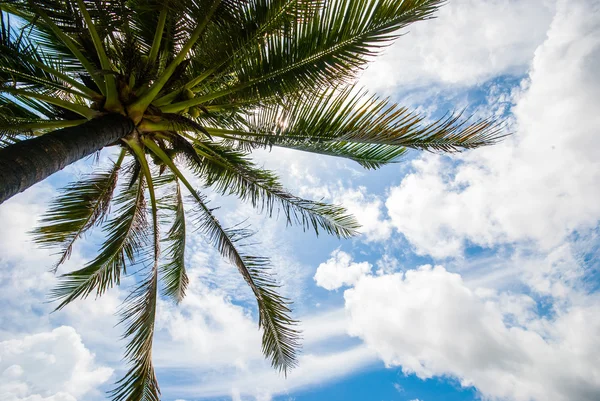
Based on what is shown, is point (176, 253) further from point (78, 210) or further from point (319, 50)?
point (319, 50)

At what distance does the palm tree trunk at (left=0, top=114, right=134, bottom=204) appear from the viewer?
2746 mm

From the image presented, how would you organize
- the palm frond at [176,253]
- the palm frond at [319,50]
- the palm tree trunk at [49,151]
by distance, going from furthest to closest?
the palm frond at [176,253], the palm frond at [319,50], the palm tree trunk at [49,151]

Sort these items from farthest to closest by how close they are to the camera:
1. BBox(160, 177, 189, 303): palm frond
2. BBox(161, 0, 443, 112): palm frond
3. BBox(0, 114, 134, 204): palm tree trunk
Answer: BBox(160, 177, 189, 303): palm frond, BBox(161, 0, 443, 112): palm frond, BBox(0, 114, 134, 204): palm tree trunk

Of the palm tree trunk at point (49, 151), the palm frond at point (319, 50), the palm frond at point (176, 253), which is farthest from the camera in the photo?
the palm frond at point (176, 253)

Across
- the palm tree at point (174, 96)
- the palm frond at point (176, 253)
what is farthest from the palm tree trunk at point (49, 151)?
the palm frond at point (176, 253)

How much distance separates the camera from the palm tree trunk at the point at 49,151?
275cm

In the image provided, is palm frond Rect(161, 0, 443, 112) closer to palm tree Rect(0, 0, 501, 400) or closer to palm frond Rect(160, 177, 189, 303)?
palm tree Rect(0, 0, 501, 400)

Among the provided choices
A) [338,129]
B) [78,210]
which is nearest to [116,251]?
[78,210]

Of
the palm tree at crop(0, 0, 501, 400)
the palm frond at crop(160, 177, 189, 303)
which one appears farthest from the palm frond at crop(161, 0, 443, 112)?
the palm frond at crop(160, 177, 189, 303)

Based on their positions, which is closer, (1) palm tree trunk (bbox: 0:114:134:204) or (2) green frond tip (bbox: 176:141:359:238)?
(1) palm tree trunk (bbox: 0:114:134:204)

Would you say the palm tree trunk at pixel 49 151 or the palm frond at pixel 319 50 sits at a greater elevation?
the palm frond at pixel 319 50

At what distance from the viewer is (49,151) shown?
3.13m

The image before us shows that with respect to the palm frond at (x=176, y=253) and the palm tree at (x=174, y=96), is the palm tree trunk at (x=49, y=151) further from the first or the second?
the palm frond at (x=176, y=253)

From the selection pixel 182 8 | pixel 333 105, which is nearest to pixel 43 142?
pixel 182 8
